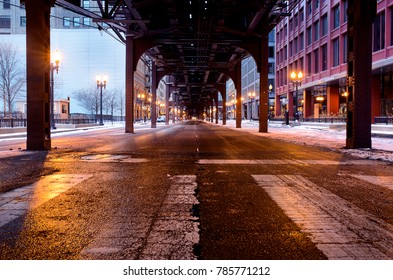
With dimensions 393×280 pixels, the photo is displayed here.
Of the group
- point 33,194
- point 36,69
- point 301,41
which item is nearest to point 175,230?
point 33,194

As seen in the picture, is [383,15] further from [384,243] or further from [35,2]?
[384,243]

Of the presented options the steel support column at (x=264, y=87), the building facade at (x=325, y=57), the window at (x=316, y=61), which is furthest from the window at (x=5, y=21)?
the steel support column at (x=264, y=87)

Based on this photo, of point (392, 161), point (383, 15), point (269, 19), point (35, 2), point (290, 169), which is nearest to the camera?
point (290, 169)

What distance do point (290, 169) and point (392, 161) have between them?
135 inches

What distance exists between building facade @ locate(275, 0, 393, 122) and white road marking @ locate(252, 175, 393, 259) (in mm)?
32344

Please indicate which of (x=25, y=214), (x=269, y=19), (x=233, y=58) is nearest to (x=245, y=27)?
(x=269, y=19)

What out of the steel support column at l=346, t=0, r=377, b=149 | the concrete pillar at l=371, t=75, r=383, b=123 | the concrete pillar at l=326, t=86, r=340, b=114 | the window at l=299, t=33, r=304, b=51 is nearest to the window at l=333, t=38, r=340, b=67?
the concrete pillar at l=326, t=86, r=340, b=114

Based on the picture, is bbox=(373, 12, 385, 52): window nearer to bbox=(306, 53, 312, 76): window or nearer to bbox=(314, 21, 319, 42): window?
bbox=(314, 21, 319, 42): window

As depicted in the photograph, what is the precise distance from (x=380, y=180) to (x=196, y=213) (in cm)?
446

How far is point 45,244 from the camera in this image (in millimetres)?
3654

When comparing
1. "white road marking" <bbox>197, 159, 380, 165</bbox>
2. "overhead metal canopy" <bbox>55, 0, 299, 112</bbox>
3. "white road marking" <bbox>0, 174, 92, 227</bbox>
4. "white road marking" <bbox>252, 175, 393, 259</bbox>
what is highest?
"overhead metal canopy" <bbox>55, 0, 299, 112</bbox>

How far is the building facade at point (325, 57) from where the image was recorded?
1503 inches

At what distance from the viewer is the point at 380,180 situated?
25.3ft

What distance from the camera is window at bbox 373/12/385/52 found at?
124 feet
